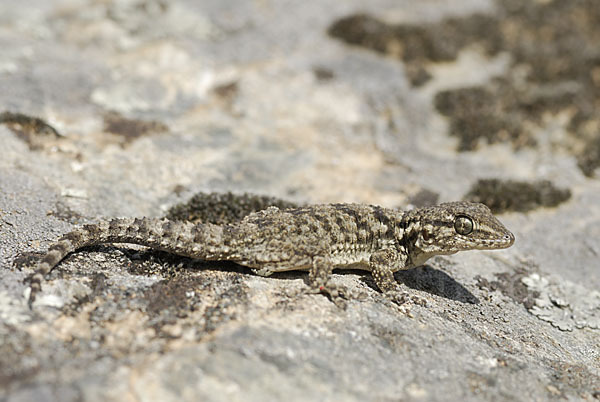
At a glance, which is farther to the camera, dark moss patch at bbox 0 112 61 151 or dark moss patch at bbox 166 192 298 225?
dark moss patch at bbox 0 112 61 151

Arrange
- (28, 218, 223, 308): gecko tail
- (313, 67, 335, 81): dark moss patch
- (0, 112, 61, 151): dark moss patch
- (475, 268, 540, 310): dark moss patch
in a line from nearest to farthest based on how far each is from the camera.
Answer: (28, 218, 223, 308): gecko tail → (475, 268, 540, 310): dark moss patch → (0, 112, 61, 151): dark moss patch → (313, 67, 335, 81): dark moss patch

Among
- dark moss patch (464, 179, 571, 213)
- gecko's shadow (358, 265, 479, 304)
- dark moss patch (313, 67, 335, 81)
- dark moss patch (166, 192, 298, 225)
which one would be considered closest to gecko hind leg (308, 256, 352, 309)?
gecko's shadow (358, 265, 479, 304)

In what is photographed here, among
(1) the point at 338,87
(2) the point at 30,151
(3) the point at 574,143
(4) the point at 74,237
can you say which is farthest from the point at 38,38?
(3) the point at 574,143

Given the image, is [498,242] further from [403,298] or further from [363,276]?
[363,276]

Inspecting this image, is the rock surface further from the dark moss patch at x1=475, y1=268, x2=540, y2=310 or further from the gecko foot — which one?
the gecko foot

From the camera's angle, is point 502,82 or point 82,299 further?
point 502,82

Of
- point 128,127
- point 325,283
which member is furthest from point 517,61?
point 325,283

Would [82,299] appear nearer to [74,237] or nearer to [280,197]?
[74,237]
